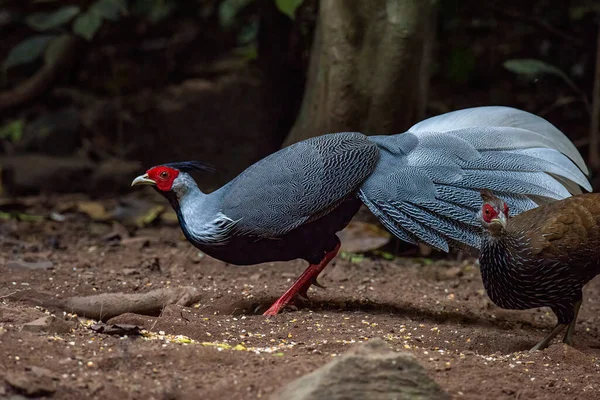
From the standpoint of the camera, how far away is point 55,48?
8203mm

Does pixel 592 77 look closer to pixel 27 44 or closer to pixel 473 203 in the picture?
pixel 473 203

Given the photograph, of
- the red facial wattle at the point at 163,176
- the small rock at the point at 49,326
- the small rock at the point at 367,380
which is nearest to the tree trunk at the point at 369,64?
the red facial wattle at the point at 163,176

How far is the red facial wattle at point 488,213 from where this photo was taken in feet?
11.6

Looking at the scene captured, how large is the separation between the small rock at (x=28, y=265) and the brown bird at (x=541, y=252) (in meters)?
2.55

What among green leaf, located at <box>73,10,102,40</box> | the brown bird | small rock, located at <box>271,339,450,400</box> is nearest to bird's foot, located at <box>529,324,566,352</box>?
the brown bird

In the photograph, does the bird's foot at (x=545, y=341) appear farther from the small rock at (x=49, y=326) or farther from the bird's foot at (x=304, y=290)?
the small rock at (x=49, y=326)

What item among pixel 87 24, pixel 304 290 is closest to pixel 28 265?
pixel 304 290

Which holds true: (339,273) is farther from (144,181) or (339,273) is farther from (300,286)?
(144,181)

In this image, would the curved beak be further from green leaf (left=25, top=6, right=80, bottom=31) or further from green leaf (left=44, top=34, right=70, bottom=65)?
green leaf (left=44, top=34, right=70, bottom=65)

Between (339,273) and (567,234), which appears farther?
(339,273)

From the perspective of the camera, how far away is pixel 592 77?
8.28m

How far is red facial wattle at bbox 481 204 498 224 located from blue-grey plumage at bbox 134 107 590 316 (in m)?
0.33

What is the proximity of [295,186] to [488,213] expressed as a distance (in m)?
0.93

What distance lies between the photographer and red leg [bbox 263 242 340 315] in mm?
4027
